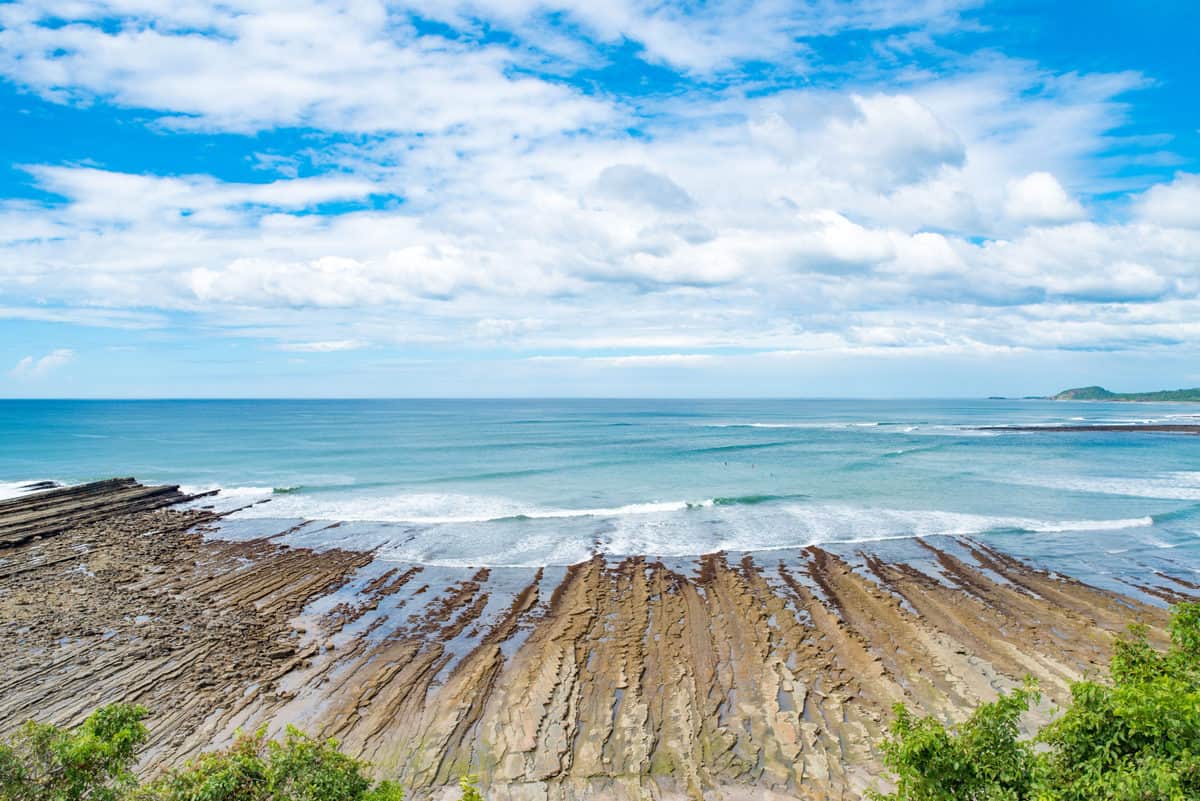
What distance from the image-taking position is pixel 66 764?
9.42m

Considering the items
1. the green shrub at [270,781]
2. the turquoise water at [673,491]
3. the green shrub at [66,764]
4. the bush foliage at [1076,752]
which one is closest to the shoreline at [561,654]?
the turquoise water at [673,491]

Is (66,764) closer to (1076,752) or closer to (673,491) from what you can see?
(1076,752)

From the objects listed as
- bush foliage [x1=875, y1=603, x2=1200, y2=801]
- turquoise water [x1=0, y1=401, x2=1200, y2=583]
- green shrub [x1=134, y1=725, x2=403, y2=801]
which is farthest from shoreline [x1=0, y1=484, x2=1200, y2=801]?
green shrub [x1=134, y1=725, x2=403, y2=801]

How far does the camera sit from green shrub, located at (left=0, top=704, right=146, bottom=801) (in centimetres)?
903

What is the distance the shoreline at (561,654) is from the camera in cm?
1461

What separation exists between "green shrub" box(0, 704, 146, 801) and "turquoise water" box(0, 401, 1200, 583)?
1975 centimetres

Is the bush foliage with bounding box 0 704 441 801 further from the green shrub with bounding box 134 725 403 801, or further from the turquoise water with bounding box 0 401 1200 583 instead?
the turquoise water with bounding box 0 401 1200 583

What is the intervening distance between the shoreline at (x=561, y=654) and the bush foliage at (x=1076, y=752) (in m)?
4.70

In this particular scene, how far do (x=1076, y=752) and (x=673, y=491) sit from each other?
1490 inches

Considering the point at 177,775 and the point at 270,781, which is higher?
the point at 270,781

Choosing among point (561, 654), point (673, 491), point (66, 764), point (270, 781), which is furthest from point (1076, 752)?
point (673, 491)

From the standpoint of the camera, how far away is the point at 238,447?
7719cm

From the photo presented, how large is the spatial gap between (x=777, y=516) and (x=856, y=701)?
22.7m

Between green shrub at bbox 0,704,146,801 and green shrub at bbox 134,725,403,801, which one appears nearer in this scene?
green shrub at bbox 134,725,403,801
